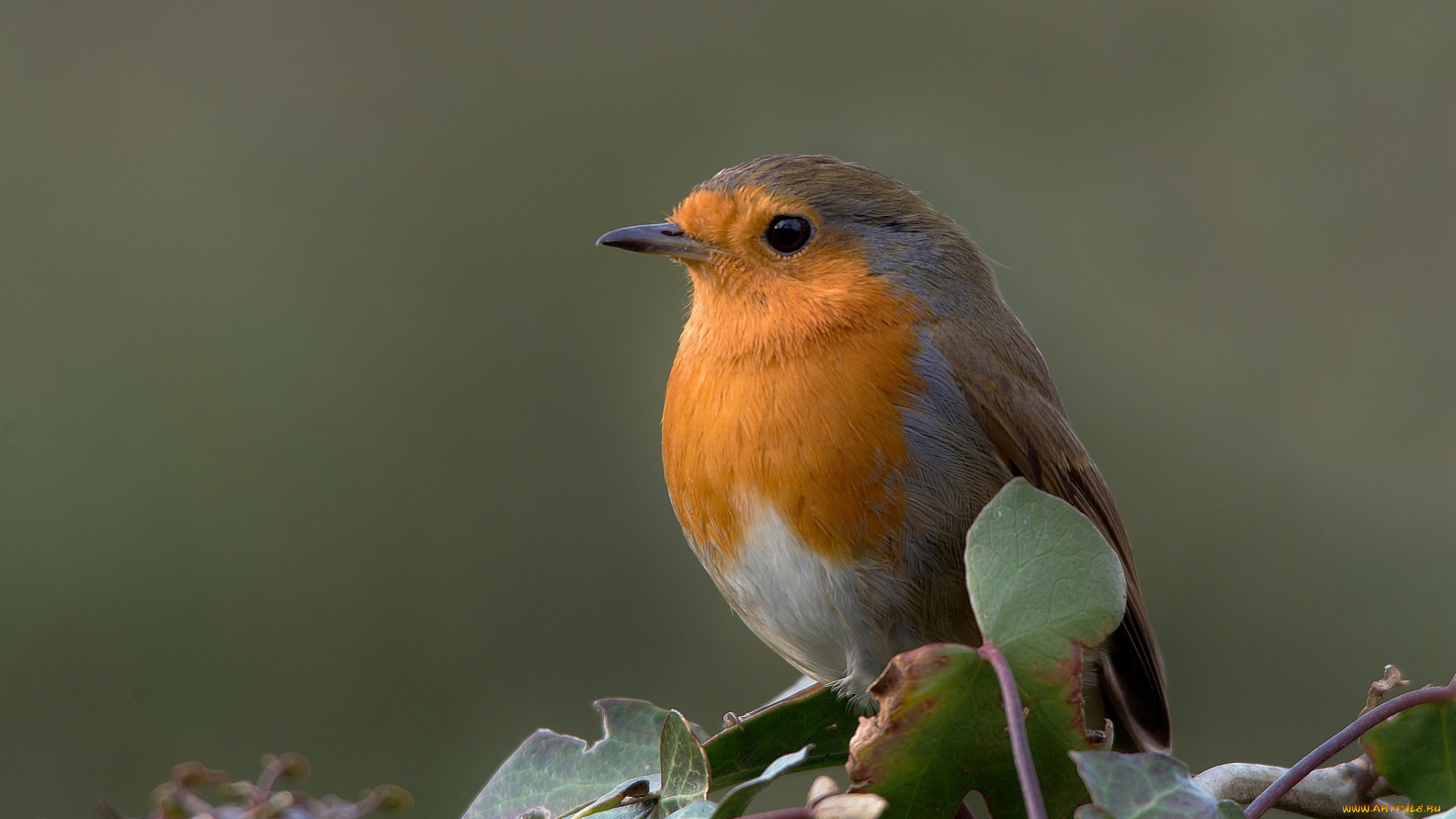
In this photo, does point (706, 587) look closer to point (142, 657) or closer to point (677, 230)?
point (142, 657)

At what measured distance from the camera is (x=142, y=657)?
5844mm

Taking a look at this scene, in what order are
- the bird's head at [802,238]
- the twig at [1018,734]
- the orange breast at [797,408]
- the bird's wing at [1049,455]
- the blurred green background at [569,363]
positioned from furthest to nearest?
the blurred green background at [569,363] → the bird's head at [802,238] → the bird's wing at [1049,455] → the orange breast at [797,408] → the twig at [1018,734]

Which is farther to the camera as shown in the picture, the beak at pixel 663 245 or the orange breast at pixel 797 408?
the beak at pixel 663 245

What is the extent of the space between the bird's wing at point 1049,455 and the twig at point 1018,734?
141cm

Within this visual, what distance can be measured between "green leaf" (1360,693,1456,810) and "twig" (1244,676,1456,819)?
8cm

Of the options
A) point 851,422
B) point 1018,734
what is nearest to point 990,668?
point 1018,734

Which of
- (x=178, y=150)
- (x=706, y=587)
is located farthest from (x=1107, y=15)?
(x=178, y=150)

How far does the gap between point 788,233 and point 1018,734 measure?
1903 millimetres

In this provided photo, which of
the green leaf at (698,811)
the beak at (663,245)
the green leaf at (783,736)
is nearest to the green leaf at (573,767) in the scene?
the green leaf at (783,736)

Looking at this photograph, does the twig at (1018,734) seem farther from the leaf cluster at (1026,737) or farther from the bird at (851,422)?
the bird at (851,422)

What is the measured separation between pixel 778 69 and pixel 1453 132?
3409 millimetres

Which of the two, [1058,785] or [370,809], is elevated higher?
A: [370,809]

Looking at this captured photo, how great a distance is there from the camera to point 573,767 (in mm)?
1831

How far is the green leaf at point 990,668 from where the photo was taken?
134 centimetres
